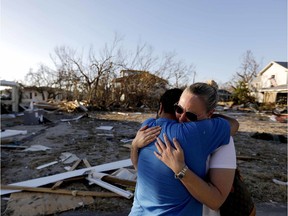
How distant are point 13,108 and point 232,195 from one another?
59.4ft

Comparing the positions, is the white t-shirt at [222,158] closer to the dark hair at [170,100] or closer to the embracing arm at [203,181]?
the embracing arm at [203,181]

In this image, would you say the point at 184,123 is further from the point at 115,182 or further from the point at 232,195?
the point at 115,182

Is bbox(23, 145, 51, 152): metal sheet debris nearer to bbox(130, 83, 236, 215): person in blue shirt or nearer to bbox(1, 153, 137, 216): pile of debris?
bbox(1, 153, 137, 216): pile of debris

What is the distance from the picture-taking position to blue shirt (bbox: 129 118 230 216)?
1.14 m

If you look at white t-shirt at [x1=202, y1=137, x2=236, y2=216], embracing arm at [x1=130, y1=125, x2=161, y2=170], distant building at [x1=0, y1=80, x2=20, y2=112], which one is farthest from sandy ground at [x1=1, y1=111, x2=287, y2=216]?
distant building at [x1=0, y1=80, x2=20, y2=112]

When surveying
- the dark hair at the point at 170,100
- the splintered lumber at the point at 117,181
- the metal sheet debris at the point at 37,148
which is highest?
the dark hair at the point at 170,100

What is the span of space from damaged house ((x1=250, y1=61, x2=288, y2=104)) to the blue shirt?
36079mm

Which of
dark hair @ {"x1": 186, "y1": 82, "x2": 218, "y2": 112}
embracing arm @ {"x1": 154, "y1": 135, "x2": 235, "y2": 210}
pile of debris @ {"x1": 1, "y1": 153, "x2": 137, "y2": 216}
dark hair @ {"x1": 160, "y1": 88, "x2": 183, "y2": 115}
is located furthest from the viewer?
pile of debris @ {"x1": 1, "y1": 153, "x2": 137, "y2": 216}

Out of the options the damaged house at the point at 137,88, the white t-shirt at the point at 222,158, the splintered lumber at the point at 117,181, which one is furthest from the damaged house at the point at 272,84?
the white t-shirt at the point at 222,158

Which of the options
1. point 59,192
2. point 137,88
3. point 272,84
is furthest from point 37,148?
point 272,84

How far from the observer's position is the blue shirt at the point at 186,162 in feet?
3.74

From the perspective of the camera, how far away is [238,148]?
7922 millimetres

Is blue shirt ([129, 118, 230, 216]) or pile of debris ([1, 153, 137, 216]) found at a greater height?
blue shirt ([129, 118, 230, 216])

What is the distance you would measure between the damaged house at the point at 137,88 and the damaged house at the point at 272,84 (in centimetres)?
1811
